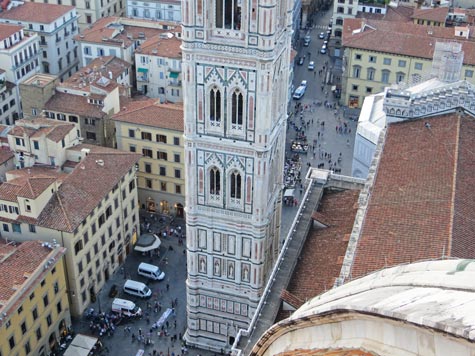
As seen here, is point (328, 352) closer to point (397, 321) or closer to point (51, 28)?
point (397, 321)

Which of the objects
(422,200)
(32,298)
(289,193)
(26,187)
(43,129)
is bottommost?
(289,193)

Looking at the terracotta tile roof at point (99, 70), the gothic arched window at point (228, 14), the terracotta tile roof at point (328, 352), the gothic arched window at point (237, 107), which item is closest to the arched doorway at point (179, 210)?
the terracotta tile roof at point (99, 70)

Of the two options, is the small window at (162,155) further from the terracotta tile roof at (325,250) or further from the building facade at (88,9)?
the building facade at (88,9)

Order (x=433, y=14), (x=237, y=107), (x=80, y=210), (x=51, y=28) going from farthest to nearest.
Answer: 1. (x=433, y=14)
2. (x=51, y=28)
3. (x=80, y=210)
4. (x=237, y=107)

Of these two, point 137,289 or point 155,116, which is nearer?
point 137,289

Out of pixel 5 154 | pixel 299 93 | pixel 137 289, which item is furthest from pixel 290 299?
pixel 299 93

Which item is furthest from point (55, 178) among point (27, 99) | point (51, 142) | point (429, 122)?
point (429, 122)
